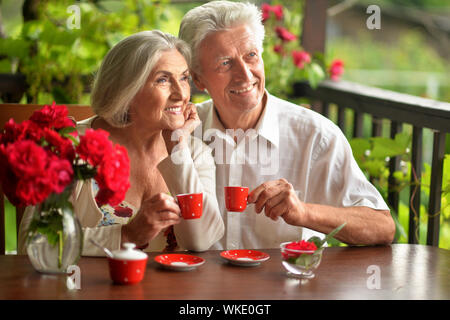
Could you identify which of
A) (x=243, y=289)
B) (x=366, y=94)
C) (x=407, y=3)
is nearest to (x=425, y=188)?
(x=366, y=94)

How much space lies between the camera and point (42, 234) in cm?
142

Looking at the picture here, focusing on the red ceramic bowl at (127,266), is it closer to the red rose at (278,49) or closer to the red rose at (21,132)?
the red rose at (21,132)

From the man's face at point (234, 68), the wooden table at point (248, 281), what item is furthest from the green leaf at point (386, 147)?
the wooden table at point (248, 281)

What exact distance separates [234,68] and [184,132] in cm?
30

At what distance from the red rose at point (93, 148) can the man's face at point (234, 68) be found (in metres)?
0.83

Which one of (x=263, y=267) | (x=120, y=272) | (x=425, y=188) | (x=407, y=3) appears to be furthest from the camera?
(x=407, y=3)

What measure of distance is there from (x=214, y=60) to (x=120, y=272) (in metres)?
0.96

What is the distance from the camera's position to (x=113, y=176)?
134 cm

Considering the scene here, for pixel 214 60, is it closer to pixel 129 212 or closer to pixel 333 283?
pixel 129 212

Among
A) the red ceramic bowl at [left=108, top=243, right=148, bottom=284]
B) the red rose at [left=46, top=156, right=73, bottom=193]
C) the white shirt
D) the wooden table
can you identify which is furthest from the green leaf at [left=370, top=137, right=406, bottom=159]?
the red rose at [left=46, top=156, right=73, bottom=193]

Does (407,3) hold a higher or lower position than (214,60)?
higher

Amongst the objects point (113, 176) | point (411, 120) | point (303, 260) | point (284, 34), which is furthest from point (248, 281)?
point (284, 34)

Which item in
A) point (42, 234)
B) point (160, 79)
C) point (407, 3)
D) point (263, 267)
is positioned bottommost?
point (263, 267)

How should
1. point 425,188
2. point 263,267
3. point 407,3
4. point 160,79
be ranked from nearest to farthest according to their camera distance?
point 263,267 < point 160,79 < point 425,188 < point 407,3
